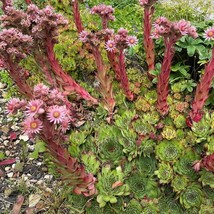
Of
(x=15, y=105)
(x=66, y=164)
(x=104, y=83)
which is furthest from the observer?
(x=104, y=83)

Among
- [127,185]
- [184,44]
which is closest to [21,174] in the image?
[127,185]

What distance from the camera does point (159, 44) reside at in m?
3.40

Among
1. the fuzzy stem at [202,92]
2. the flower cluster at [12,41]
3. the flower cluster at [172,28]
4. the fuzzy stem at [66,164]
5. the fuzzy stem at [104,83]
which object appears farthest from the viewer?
the fuzzy stem at [104,83]

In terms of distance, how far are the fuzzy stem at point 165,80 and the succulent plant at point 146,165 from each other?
0.41 meters

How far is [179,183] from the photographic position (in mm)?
2561

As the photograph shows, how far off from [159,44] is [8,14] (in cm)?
136

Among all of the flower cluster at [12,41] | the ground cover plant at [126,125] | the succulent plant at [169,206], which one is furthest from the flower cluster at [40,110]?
the succulent plant at [169,206]

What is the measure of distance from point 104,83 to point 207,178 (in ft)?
3.36

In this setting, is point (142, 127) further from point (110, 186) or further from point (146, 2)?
point (146, 2)

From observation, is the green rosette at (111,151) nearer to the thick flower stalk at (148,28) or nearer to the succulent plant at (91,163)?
the succulent plant at (91,163)

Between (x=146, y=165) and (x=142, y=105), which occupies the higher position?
(x=142, y=105)

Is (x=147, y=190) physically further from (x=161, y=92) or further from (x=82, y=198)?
(x=161, y=92)

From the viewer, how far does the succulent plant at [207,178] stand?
2.51m

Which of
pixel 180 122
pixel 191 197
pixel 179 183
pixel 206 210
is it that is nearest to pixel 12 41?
pixel 180 122
